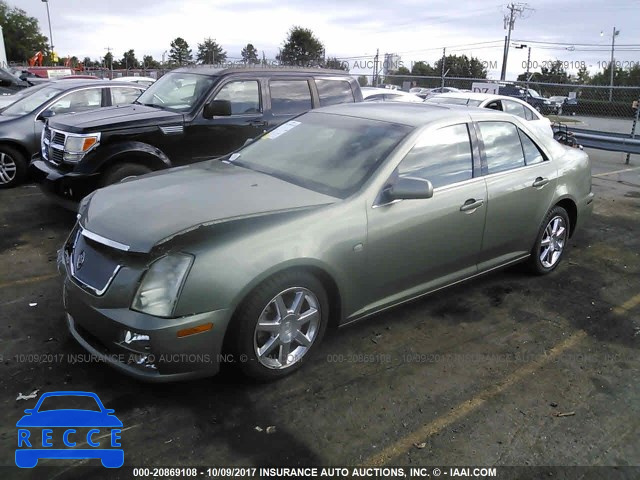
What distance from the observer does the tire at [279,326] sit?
2.95m

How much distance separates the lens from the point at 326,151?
3947 mm

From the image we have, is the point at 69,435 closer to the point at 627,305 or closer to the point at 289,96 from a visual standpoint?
the point at 627,305

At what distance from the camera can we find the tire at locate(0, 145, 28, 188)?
7886mm

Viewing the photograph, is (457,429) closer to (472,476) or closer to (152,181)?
(472,476)

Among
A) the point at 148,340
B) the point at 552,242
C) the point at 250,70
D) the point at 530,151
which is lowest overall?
the point at 552,242

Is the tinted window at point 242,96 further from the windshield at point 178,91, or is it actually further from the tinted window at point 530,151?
the tinted window at point 530,151

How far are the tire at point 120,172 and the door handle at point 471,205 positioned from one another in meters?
3.78

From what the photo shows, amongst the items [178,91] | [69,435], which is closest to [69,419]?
[69,435]

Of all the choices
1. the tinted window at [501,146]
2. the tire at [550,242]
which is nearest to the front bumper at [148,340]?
the tinted window at [501,146]

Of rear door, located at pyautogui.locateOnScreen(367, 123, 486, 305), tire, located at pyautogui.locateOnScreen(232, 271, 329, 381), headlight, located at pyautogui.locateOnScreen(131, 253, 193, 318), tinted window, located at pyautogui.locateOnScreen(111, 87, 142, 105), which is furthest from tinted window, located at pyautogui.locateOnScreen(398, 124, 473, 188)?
tinted window, located at pyautogui.locateOnScreen(111, 87, 142, 105)

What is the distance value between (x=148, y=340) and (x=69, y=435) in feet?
2.16

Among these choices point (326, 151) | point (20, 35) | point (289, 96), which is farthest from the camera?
point (20, 35)

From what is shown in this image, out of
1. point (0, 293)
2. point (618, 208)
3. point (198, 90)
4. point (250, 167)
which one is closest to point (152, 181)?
point (250, 167)

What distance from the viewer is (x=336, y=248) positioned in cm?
326
